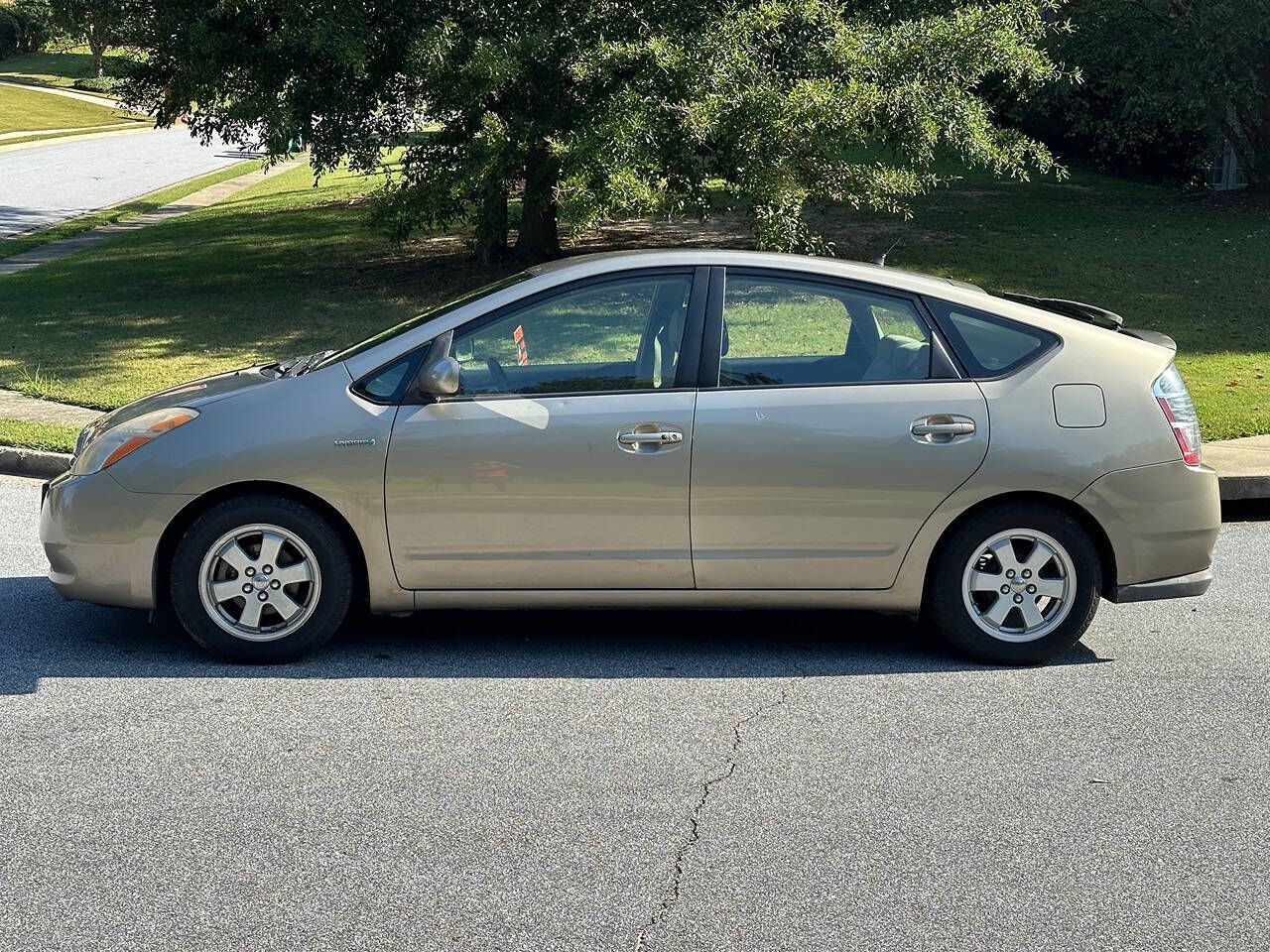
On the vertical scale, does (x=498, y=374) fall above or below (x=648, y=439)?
above

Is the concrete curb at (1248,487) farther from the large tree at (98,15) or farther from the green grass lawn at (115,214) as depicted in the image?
the green grass lawn at (115,214)

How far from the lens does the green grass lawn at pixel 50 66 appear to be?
7251 centimetres

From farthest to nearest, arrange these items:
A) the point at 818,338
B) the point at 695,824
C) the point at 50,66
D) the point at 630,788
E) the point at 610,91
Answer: the point at 50,66 < the point at 610,91 < the point at 818,338 < the point at 630,788 < the point at 695,824

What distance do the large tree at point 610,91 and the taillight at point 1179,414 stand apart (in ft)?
22.9

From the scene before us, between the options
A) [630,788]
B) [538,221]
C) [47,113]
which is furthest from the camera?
[47,113]

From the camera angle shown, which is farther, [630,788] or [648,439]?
[648,439]

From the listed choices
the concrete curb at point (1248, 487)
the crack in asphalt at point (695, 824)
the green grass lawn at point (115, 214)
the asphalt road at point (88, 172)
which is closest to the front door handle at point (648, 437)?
the crack in asphalt at point (695, 824)

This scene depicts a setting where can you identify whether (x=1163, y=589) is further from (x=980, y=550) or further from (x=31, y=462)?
(x=31, y=462)

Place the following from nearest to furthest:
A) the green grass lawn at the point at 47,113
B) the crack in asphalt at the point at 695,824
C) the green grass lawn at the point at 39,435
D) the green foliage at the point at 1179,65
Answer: the crack in asphalt at the point at 695,824 → the green grass lawn at the point at 39,435 → the green foliage at the point at 1179,65 → the green grass lawn at the point at 47,113

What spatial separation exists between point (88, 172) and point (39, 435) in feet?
97.1

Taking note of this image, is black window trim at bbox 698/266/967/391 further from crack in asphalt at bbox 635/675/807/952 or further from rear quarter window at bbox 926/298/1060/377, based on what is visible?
crack in asphalt at bbox 635/675/807/952

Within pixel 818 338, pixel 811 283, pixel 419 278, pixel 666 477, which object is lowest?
pixel 419 278

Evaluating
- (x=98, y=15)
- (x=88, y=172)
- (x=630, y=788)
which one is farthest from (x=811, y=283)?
(x=88, y=172)

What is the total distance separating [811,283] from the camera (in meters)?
5.98
